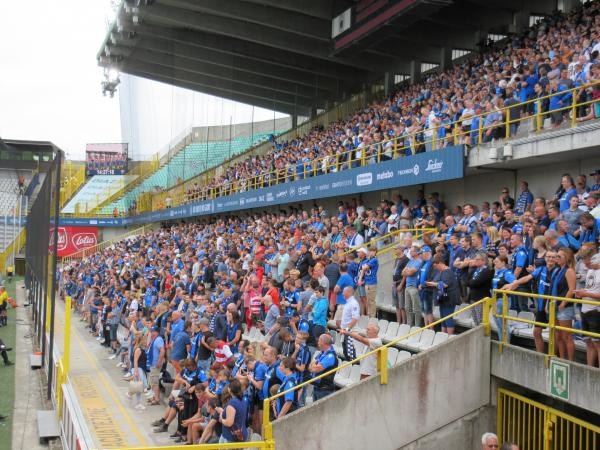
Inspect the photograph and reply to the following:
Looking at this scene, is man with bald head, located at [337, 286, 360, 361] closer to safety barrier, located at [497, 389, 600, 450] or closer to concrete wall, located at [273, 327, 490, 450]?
concrete wall, located at [273, 327, 490, 450]

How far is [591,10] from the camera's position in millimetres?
17750

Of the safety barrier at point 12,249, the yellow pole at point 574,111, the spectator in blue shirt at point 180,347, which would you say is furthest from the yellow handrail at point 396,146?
the safety barrier at point 12,249

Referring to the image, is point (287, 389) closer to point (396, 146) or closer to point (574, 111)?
point (574, 111)

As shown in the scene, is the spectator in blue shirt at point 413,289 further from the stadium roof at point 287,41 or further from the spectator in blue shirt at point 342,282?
the stadium roof at point 287,41

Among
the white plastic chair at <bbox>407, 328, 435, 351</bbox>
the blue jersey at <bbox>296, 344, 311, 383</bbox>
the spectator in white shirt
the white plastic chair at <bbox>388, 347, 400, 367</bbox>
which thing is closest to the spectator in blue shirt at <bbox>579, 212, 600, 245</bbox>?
the white plastic chair at <bbox>407, 328, 435, 351</bbox>

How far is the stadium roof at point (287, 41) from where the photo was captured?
25578mm

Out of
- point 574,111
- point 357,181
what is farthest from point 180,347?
point 357,181

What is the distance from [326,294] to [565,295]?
5566mm

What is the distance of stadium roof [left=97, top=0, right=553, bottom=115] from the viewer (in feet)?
83.9

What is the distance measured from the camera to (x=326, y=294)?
43.3ft

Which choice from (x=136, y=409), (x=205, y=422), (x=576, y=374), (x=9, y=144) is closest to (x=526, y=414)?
(x=576, y=374)

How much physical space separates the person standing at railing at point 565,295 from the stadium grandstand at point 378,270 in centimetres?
3

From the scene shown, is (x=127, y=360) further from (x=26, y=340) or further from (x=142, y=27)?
(x=142, y=27)

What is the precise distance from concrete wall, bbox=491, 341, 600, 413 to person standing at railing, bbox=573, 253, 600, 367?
22cm
